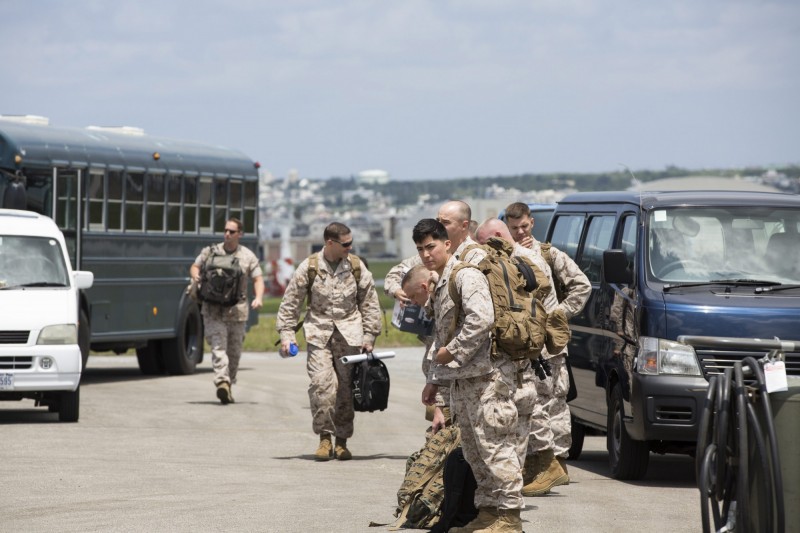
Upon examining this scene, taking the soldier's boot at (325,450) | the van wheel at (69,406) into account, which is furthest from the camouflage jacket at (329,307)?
the van wheel at (69,406)

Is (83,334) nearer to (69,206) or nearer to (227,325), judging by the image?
(69,206)

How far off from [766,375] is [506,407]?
2.06 m

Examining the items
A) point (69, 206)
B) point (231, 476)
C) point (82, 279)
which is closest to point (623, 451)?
point (231, 476)

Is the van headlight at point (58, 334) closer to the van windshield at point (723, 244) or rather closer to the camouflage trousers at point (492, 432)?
the van windshield at point (723, 244)

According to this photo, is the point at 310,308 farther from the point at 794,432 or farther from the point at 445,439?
the point at 794,432

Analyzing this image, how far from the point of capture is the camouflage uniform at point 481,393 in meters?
9.51

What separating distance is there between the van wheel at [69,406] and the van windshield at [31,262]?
3.87 ft

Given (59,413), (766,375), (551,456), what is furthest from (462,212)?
(59,413)

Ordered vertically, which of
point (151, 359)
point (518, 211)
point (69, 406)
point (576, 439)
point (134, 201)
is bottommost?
point (151, 359)

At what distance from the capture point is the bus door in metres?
21.9

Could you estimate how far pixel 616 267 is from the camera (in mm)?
13102

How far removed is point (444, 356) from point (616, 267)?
12.6 feet

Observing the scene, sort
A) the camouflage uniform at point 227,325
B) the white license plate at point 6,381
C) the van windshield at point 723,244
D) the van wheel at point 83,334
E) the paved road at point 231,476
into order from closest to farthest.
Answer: the paved road at point 231,476 < the van windshield at point 723,244 < the white license plate at point 6,381 < the camouflage uniform at point 227,325 < the van wheel at point 83,334

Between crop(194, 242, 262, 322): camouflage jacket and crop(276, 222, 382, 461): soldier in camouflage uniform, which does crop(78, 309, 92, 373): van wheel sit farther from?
crop(276, 222, 382, 461): soldier in camouflage uniform
